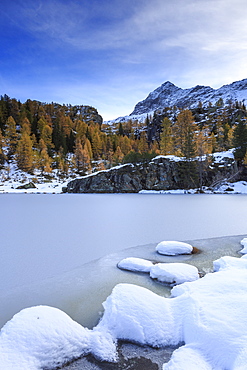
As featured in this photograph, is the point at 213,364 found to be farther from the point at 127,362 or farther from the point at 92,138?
the point at 92,138

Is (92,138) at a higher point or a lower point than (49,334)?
higher

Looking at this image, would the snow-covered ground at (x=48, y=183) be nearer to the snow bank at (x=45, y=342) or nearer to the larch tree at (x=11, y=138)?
the larch tree at (x=11, y=138)

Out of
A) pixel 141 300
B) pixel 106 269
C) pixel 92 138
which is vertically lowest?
pixel 106 269

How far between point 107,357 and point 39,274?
7.79ft

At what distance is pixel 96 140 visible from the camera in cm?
6462

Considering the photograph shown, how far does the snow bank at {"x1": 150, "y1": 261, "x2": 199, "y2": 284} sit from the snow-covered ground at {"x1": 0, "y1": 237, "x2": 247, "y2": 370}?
0.75 m

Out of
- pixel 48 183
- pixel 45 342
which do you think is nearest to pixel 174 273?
pixel 45 342

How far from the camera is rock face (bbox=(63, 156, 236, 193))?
1178 inches

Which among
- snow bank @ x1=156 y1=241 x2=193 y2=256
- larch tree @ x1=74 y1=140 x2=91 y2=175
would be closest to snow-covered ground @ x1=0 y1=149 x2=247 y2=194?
larch tree @ x1=74 y1=140 x2=91 y2=175

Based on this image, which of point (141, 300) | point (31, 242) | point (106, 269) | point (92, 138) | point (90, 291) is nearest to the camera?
point (141, 300)

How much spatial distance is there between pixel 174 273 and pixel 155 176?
27.2 meters

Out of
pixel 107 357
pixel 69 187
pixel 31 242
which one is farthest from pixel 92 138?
pixel 107 357

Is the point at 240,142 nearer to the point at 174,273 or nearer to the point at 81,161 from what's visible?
the point at 174,273

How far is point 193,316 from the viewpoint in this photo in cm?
246
